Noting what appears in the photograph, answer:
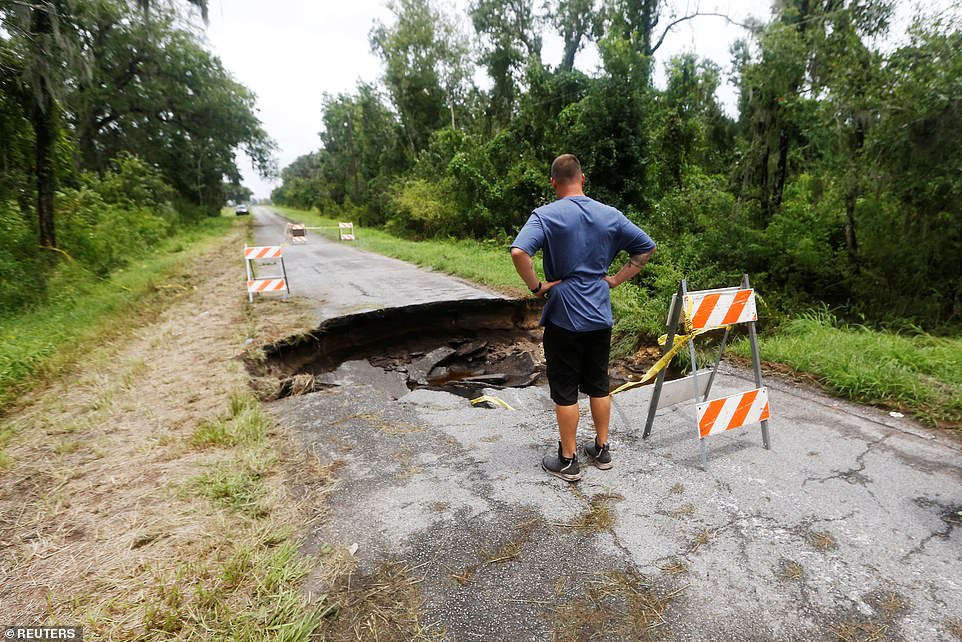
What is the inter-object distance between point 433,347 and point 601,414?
4.71m

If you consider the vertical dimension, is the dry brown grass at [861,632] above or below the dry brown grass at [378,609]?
above

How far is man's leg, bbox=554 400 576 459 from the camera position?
2.93 meters

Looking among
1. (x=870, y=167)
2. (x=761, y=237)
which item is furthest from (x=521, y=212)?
(x=870, y=167)

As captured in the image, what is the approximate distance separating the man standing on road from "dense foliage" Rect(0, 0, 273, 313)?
335 inches

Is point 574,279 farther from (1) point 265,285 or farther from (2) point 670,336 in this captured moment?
(1) point 265,285

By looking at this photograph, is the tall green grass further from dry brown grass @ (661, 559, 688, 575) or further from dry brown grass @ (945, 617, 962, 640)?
dry brown grass @ (661, 559, 688, 575)

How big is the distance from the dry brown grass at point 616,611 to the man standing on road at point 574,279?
0.88 m

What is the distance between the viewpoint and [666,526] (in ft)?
8.13

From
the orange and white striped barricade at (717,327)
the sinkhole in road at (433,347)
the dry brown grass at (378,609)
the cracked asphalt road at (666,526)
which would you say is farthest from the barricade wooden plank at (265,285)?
the orange and white striped barricade at (717,327)

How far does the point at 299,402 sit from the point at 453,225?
1641 centimetres

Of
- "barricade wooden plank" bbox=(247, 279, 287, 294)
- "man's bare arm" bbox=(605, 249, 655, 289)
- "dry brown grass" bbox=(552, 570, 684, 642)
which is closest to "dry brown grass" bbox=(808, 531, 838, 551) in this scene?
"dry brown grass" bbox=(552, 570, 684, 642)

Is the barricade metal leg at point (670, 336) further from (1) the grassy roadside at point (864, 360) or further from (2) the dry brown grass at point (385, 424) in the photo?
(1) the grassy roadside at point (864, 360)

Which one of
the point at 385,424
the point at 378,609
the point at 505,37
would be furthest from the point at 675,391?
the point at 505,37

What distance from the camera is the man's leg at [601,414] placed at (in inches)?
117
